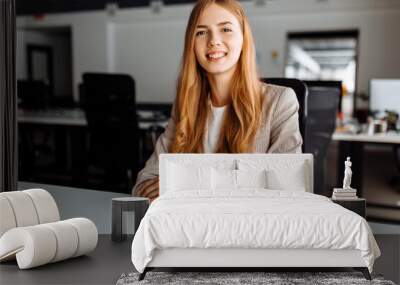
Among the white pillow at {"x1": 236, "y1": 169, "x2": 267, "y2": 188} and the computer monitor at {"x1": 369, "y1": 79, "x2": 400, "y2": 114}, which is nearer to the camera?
the white pillow at {"x1": 236, "y1": 169, "x2": 267, "y2": 188}

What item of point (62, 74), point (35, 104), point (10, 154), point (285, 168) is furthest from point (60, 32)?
point (285, 168)

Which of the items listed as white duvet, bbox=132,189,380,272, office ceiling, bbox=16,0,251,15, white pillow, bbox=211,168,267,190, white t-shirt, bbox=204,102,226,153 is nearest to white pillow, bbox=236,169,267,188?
white pillow, bbox=211,168,267,190

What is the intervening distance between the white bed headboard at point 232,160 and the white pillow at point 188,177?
3 centimetres

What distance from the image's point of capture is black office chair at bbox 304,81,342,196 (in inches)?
188

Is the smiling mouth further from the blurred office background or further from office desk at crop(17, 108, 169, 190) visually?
office desk at crop(17, 108, 169, 190)

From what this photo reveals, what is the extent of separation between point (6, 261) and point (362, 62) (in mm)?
8668

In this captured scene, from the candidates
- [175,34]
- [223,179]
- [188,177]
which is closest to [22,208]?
[188,177]

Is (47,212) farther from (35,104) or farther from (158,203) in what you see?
(35,104)

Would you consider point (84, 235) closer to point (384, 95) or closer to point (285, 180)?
point (285, 180)

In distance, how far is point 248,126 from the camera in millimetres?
3047

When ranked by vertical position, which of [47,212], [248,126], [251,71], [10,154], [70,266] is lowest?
[70,266]

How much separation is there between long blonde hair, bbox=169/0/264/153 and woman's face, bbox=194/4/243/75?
0.10 ft

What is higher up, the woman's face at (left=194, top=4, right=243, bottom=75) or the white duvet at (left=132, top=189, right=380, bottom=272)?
the woman's face at (left=194, top=4, right=243, bottom=75)

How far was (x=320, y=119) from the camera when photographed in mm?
5000
